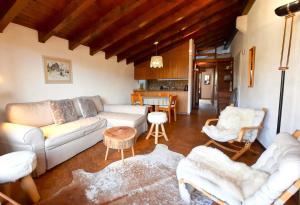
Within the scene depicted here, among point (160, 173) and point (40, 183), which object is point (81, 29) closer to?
point (40, 183)

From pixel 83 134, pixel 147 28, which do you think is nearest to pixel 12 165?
pixel 83 134

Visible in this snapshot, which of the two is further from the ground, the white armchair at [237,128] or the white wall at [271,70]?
the white wall at [271,70]

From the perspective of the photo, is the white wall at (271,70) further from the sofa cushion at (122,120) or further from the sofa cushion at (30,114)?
the sofa cushion at (30,114)

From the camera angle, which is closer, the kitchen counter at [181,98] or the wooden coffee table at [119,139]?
the wooden coffee table at [119,139]

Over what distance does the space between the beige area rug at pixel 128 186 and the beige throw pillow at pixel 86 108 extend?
142 cm

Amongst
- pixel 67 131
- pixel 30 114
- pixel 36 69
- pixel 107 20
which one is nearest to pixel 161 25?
pixel 107 20

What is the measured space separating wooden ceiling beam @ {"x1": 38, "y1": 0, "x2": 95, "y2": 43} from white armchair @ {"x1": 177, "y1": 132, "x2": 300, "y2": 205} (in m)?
2.48

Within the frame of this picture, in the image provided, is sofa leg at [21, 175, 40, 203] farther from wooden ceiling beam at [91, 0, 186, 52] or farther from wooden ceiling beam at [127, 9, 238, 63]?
wooden ceiling beam at [127, 9, 238, 63]

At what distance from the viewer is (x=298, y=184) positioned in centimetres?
103

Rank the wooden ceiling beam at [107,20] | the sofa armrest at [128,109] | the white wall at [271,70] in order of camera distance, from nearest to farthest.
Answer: the white wall at [271,70], the wooden ceiling beam at [107,20], the sofa armrest at [128,109]

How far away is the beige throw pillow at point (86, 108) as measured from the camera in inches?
134

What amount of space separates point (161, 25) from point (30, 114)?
317cm

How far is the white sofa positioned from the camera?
6.73ft

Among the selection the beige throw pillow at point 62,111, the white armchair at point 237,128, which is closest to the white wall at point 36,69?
the beige throw pillow at point 62,111
